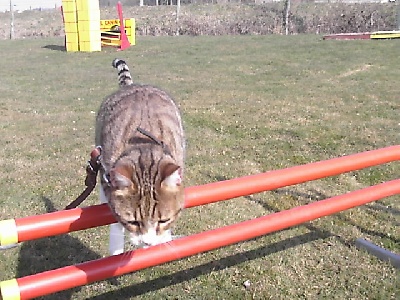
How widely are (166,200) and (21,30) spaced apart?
2740cm

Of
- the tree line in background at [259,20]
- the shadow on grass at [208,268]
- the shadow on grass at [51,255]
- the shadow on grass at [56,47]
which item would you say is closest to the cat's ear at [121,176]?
the shadow on grass at [208,268]

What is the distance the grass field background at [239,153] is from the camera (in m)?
3.86

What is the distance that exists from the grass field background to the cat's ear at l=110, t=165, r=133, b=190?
1516mm

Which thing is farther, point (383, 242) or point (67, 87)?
point (67, 87)

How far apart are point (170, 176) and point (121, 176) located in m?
0.26

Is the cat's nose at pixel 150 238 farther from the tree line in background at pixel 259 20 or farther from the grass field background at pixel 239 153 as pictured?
the tree line in background at pixel 259 20

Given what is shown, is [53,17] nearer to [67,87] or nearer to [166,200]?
[67,87]

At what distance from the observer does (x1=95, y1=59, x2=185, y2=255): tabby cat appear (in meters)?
2.49

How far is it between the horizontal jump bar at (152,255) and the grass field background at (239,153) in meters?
0.82

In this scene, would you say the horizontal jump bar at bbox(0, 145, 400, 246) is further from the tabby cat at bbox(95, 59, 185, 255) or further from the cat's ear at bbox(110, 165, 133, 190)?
the cat's ear at bbox(110, 165, 133, 190)

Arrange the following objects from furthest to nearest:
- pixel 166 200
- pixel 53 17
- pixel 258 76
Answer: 1. pixel 53 17
2. pixel 258 76
3. pixel 166 200

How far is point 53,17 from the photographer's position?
31.2 m

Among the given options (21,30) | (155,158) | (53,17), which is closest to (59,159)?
(155,158)


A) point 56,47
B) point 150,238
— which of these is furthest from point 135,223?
point 56,47
